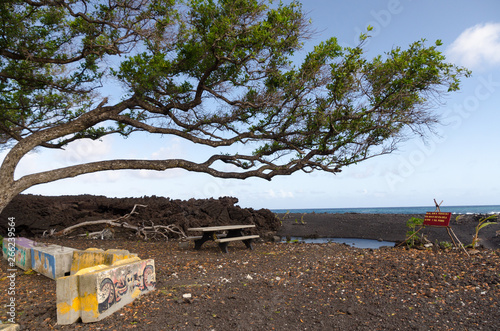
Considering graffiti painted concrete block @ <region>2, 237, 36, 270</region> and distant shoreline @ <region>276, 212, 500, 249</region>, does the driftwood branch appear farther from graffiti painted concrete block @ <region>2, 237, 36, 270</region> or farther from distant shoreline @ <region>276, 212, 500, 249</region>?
distant shoreline @ <region>276, 212, 500, 249</region>

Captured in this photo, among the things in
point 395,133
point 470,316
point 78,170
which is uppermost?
point 395,133

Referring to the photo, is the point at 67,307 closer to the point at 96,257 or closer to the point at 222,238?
the point at 96,257

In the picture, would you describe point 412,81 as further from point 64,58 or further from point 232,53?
point 64,58

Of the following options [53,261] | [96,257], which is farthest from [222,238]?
[53,261]

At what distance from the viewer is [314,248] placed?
372 inches

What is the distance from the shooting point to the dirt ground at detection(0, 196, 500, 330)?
4.30m

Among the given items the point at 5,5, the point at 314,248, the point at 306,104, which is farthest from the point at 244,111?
the point at 5,5

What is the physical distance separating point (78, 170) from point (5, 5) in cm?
495

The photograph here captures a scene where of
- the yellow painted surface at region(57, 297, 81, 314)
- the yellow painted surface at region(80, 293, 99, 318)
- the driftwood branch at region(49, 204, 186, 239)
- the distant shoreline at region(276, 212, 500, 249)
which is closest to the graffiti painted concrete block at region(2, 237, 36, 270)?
the yellow painted surface at region(57, 297, 81, 314)

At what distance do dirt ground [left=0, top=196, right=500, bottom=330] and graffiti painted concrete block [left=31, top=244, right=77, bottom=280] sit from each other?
232 millimetres

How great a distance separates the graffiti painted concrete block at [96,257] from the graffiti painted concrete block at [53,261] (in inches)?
5.6

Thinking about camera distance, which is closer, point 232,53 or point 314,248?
point 232,53

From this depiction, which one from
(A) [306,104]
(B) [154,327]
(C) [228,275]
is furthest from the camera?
(A) [306,104]

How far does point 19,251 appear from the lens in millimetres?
7570
